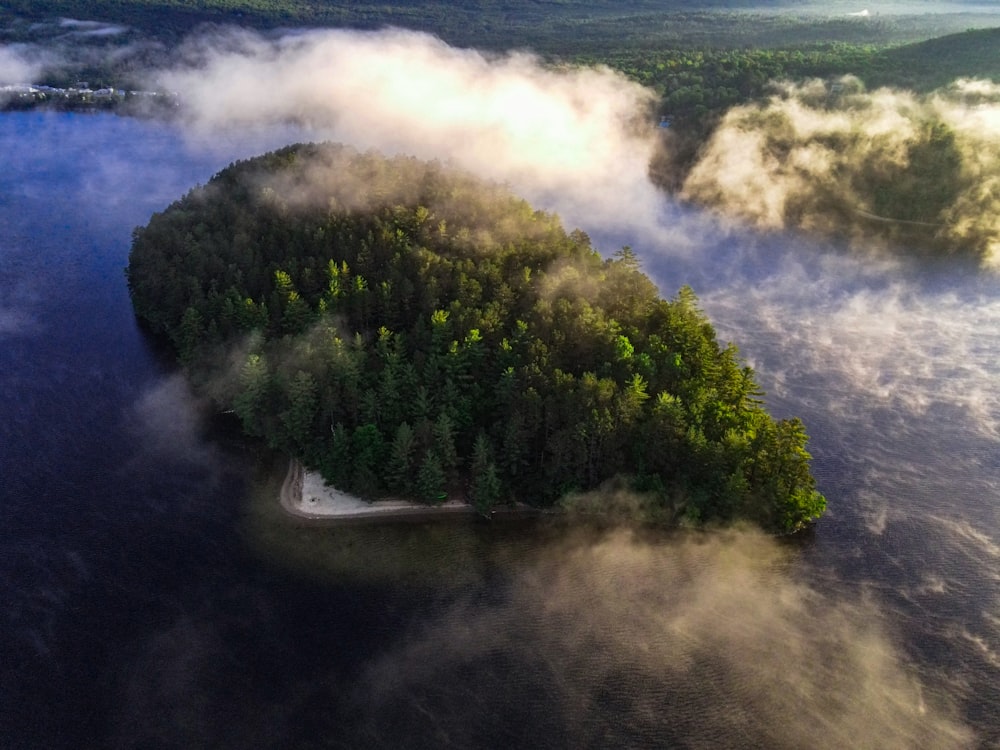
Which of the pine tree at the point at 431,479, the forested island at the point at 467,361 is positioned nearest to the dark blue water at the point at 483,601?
the pine tree at the point at 431,479

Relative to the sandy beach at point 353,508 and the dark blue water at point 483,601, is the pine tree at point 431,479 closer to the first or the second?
the sandy beach at point 353,508

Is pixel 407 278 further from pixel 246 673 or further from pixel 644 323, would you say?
pixel 246 673

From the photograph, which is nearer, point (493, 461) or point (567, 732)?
point (567, 732)

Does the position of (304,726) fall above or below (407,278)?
below

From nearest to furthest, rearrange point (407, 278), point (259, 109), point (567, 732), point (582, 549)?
point (567, 732), point (582, 549), point (407, 278), point (259, 109)

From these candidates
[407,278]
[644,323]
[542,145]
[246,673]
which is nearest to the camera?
[246,673]

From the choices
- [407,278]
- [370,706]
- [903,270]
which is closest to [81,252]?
[407,278]

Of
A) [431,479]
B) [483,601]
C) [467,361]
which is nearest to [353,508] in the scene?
[431,479]

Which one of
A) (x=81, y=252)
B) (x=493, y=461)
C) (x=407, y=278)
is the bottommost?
(x=81, y=252)

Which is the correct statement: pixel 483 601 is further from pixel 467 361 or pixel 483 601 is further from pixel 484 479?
pixel 467 361
